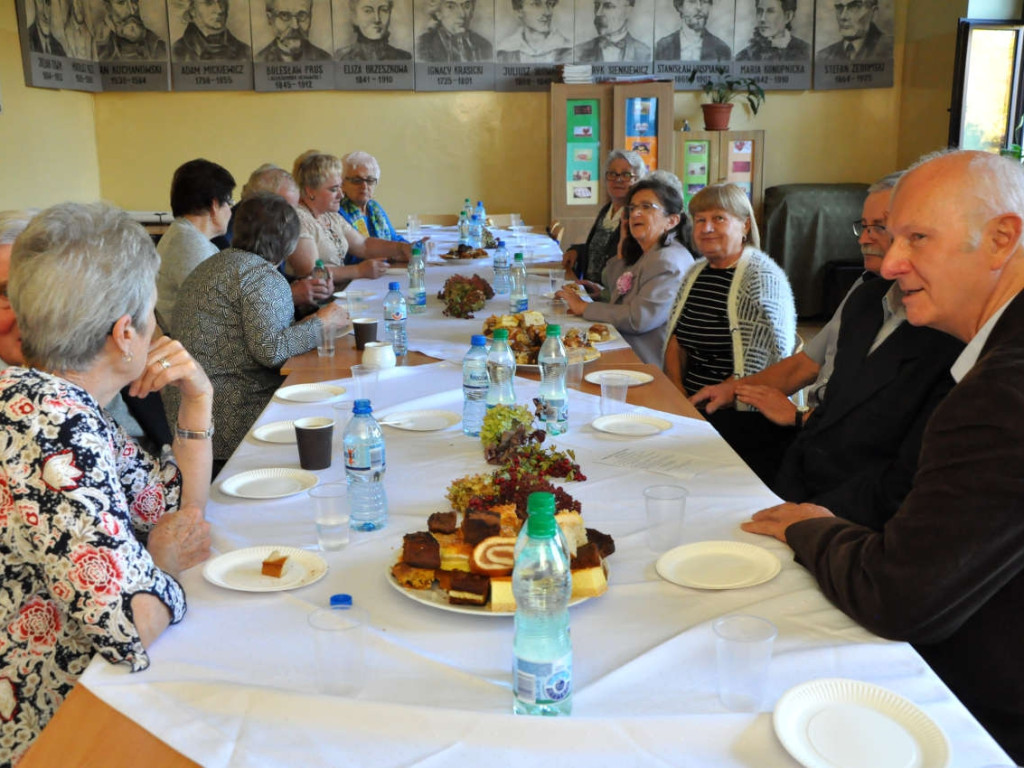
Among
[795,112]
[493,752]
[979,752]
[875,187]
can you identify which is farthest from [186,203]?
[795,112]

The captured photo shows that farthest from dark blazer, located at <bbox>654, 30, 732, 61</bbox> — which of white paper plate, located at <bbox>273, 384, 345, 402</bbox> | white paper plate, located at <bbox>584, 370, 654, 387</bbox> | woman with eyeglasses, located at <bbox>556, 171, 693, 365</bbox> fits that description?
white paper plate, located at <bbox>273, 384, 345, 402</bbox>

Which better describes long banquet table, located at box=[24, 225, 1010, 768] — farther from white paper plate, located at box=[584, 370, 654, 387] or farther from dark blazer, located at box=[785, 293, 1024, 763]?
white paper plate, located at box=[584, 370, 654, 387]

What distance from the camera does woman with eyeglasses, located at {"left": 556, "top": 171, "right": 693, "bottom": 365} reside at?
3.93 m

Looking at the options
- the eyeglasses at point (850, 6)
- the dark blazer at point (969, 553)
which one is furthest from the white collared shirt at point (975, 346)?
the eyeglasses at point (850, 6)

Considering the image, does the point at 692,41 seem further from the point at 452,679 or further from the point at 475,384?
the point at 452,679

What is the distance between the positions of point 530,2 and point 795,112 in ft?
8.62

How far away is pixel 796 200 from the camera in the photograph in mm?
8070

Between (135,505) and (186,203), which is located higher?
(186,203)

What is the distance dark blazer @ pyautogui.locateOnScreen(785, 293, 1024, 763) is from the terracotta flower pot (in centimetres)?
717

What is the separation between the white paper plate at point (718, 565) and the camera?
4.97 feet

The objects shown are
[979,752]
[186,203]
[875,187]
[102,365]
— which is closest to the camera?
[979,752]

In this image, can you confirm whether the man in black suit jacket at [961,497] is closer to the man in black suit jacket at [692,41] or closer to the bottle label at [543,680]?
the bottle label at [543,680]

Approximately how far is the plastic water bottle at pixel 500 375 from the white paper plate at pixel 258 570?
3.13ft

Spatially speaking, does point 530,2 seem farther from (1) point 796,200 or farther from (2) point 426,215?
(1) point 796,200
